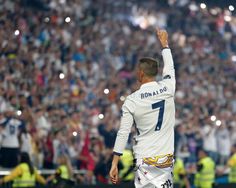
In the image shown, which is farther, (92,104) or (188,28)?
(188,28)

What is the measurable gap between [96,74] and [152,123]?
16.8 meters

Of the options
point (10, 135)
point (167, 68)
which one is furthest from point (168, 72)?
point (10, 135)

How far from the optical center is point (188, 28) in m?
36.0

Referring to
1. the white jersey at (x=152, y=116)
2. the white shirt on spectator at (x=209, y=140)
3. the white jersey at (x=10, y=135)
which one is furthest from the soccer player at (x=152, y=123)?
the white shirt on spectator at (x=209, y=140)

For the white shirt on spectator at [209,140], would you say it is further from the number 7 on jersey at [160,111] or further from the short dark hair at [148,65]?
the short dark hair at [148,65]

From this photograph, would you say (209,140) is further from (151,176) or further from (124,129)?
(124,129)

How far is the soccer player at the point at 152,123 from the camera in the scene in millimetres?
9836

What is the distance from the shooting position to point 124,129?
970 centimetres

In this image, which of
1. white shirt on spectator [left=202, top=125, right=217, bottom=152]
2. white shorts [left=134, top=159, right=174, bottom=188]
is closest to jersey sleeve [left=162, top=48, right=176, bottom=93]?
white shorts [left=134, top=159, right=174, bottom=188]

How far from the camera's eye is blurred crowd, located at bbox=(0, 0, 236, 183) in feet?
67.9

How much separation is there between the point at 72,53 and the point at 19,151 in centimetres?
812

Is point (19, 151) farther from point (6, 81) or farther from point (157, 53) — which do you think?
point (157, 53)

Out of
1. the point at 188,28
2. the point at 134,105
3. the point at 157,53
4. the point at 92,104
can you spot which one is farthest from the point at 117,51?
the point at 134,105

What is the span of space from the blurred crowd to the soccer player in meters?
9.03
